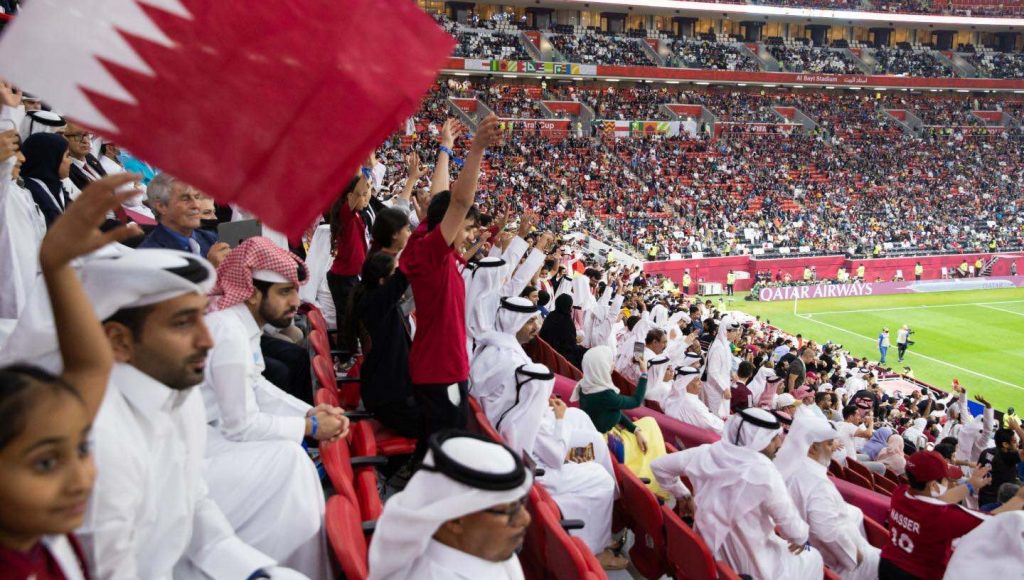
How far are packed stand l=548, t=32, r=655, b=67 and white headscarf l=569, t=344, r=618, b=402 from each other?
3901cm

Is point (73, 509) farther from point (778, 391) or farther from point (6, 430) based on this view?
point (778, 391)

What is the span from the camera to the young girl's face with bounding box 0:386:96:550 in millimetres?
1491

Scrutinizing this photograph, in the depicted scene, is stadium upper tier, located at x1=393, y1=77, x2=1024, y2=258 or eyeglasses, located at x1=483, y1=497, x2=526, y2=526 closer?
eyeglasses, located at x1=483, y1=497, x2=526, y2=526

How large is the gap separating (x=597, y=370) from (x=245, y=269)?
296 cm

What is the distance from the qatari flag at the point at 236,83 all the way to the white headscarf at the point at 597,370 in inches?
131

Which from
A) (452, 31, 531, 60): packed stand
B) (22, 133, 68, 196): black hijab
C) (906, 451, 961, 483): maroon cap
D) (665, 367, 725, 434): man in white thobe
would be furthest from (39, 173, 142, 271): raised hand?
(452, 31, 531, 60): packed stand

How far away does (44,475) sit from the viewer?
153 cm

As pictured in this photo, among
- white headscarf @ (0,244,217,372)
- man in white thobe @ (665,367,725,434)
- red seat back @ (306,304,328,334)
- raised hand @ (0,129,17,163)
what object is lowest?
man in white thobe @ (665,367,725,434)

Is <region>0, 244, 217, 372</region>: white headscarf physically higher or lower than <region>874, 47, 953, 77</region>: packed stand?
higher

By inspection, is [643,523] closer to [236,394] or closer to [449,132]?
[449,132]

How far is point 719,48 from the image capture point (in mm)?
47750

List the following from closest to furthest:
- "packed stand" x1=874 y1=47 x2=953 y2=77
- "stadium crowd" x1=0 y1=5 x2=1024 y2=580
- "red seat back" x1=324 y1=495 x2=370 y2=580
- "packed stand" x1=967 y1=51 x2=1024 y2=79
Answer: "stadium crowd" x1=0 y1=5 x2=1024 y2=580, "red seat back" x1=324 y1=495 x2=370 y2=580, "packed stand" x1=874 y1=47 x2=953 y2=77, "packed stand" x1=967 y1=51 x2=1024 y2=79

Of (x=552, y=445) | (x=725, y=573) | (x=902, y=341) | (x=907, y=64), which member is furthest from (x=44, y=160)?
(x=907, y=64)

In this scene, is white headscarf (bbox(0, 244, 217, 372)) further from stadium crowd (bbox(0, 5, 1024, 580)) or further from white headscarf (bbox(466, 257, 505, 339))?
white headscarf (bbox(466, 257, 505, 339))
